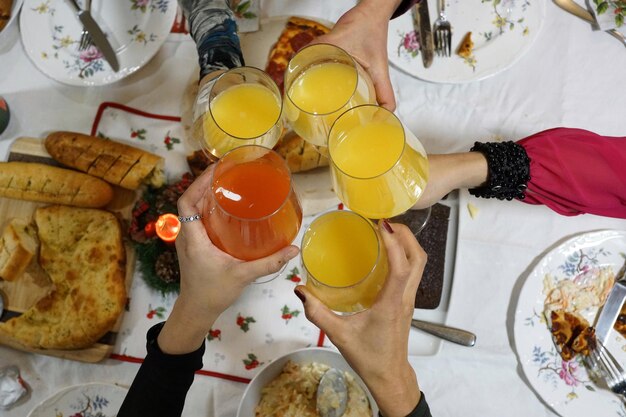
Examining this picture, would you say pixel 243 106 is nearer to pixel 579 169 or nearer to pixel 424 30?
pixel 424 30

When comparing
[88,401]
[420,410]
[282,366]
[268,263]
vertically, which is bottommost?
[88,401]

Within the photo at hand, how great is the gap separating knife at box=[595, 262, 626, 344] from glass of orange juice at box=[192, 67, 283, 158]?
2.40 ft

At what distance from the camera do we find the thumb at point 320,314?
30.9 inches

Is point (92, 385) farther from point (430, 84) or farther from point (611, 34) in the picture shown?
point (611, 34)

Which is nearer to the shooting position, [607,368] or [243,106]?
[243,106]

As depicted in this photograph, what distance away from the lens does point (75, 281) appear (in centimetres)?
114

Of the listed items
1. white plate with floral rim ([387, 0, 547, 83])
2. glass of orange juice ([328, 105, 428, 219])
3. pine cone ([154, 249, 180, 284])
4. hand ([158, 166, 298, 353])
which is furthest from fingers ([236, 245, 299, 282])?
white plate with floral rim ([387, 0, 547, 83])

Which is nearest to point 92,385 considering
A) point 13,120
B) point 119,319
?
point 119,319

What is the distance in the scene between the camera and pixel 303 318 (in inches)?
44.4

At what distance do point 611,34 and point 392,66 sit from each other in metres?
0.50

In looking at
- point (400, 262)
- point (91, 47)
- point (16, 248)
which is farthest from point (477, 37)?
point (16, 248)

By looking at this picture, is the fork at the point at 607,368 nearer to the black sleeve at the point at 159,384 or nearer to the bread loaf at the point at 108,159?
the black sleeve at the point at 159,384

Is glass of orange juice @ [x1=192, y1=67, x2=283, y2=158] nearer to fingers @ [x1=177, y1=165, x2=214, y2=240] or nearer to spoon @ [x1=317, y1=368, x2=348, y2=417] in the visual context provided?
fingers @ [x1=177, y1=165, x2=214, y2=240]

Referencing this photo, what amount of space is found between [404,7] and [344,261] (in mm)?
592
